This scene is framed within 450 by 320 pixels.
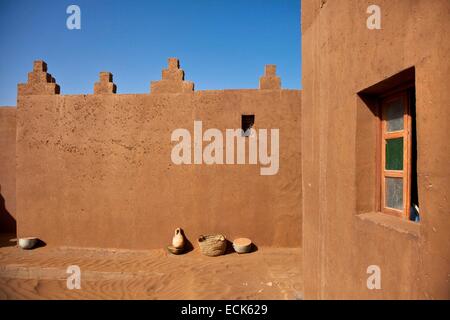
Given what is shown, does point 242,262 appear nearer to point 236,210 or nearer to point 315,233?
point 236,210

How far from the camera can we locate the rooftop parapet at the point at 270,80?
6.09 metres

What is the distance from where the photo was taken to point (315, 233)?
2.95 metres

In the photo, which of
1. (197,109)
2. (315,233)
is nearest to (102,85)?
(197,109)

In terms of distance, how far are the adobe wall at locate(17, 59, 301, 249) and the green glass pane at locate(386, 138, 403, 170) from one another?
3.97m

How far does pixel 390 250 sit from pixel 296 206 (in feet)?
14.2

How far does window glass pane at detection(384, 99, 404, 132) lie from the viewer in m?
1.91

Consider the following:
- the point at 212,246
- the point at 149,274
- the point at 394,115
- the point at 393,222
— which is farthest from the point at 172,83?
the point at 393,222

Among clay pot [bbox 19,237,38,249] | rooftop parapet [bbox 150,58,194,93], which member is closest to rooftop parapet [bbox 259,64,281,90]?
rooftop parapet [bbox 150,58,194,93]

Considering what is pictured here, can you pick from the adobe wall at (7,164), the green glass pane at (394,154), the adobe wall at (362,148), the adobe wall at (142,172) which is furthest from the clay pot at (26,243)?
the green glass pane at (394,154)

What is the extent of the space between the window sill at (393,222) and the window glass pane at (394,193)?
101 millimetres

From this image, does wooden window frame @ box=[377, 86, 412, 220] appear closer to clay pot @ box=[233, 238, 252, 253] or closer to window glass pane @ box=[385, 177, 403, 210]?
window glass pane @ box=[385, 177, 403, 210]

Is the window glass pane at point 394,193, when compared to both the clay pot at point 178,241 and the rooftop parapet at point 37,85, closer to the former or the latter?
the clay pot at point 178,241
